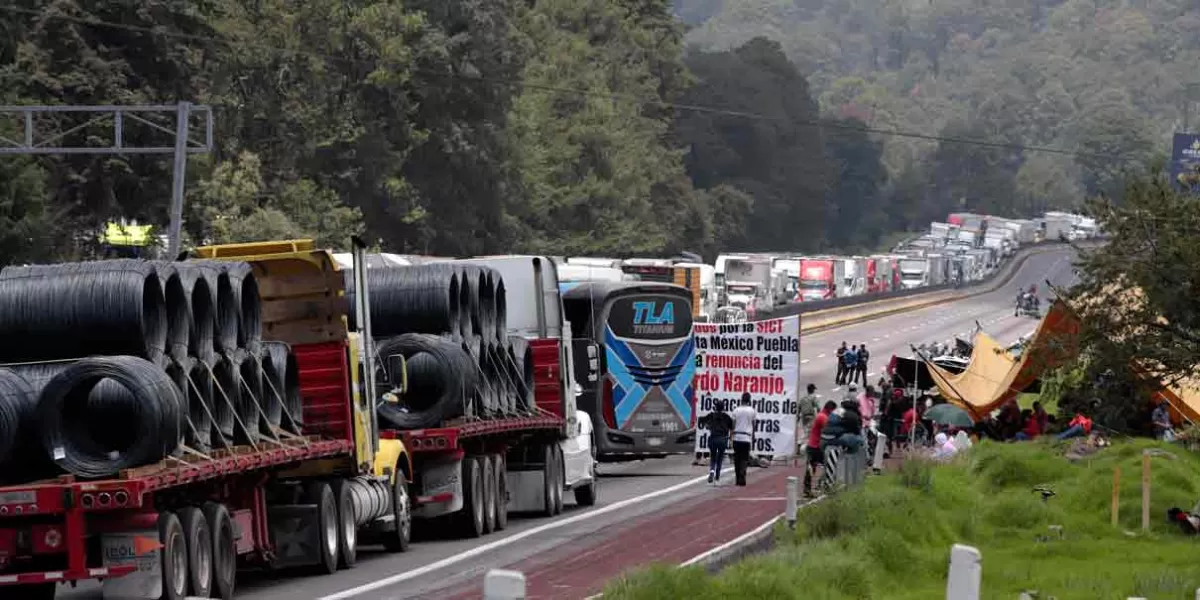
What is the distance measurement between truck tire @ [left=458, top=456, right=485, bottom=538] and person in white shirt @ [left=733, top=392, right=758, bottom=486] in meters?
9.05

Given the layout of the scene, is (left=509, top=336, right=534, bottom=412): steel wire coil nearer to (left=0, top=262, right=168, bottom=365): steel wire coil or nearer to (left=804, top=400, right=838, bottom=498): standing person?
(left=804, top=400, right=838, bottom=498): standing person

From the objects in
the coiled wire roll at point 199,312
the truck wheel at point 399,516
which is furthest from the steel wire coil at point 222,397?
the truck wheel at point 399,516

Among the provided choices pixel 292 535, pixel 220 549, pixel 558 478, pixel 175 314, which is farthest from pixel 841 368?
pixel 175 314

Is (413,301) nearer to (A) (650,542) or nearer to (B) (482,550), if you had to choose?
(B) (482,550)

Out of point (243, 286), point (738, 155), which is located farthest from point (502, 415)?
point (738, 155)

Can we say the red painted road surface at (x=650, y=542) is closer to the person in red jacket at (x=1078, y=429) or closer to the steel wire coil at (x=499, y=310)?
the steel wire coil at (x=499, y=310)

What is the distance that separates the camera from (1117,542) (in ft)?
82.2

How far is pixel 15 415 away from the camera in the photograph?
1727cm

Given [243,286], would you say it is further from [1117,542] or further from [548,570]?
[1117,542]

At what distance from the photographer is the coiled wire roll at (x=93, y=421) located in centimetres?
1736

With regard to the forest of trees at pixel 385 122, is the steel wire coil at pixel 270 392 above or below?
below

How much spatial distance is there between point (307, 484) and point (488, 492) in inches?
237

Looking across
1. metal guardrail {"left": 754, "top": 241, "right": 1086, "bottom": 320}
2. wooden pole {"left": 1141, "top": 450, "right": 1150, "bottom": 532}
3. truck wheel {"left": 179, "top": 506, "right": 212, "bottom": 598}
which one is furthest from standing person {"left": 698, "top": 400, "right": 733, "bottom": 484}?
metal guardrail {"left": 754, "top": 241, "right": 1086, "bottom": 320}

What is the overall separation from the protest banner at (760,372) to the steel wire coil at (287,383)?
15.3m
